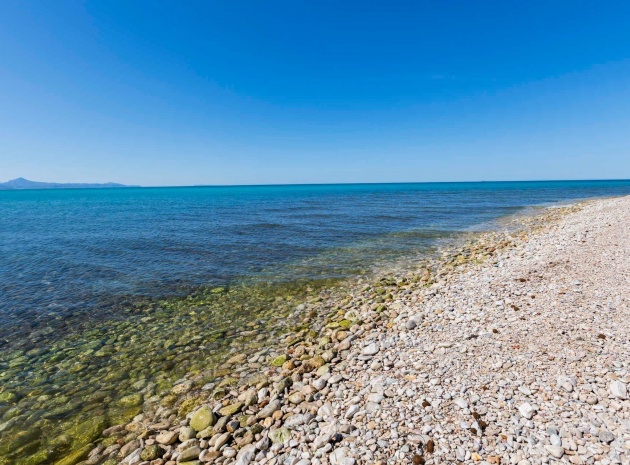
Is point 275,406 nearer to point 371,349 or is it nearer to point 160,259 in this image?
point 371,349

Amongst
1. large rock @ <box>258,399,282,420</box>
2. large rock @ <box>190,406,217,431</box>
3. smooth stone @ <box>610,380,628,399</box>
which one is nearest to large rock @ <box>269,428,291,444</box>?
large rock @ <box>258,399,282,420</box>

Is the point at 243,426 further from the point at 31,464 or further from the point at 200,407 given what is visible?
the point at 31,464

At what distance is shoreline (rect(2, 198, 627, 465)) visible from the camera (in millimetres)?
5043

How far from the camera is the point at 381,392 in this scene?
229 inches

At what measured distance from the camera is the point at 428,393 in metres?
5.58

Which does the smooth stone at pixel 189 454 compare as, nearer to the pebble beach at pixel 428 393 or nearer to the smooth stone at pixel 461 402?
the pebble beach at pixel 428 393

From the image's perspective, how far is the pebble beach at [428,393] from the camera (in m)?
4.50

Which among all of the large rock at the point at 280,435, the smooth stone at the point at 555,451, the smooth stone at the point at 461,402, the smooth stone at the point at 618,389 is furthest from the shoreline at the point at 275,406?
the smooth stone at the point at 618,389

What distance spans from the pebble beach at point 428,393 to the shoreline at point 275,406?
0.03 m

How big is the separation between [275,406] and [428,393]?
298 cm

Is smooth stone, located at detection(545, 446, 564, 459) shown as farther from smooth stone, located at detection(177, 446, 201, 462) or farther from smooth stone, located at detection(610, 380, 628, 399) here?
smooth stone, located at detection(177, 446, 201, 462)

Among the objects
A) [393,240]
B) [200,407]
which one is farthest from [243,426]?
[393,240]

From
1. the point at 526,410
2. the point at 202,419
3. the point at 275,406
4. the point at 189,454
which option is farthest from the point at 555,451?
the point at 202,419

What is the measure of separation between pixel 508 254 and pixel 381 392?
1376 cm
